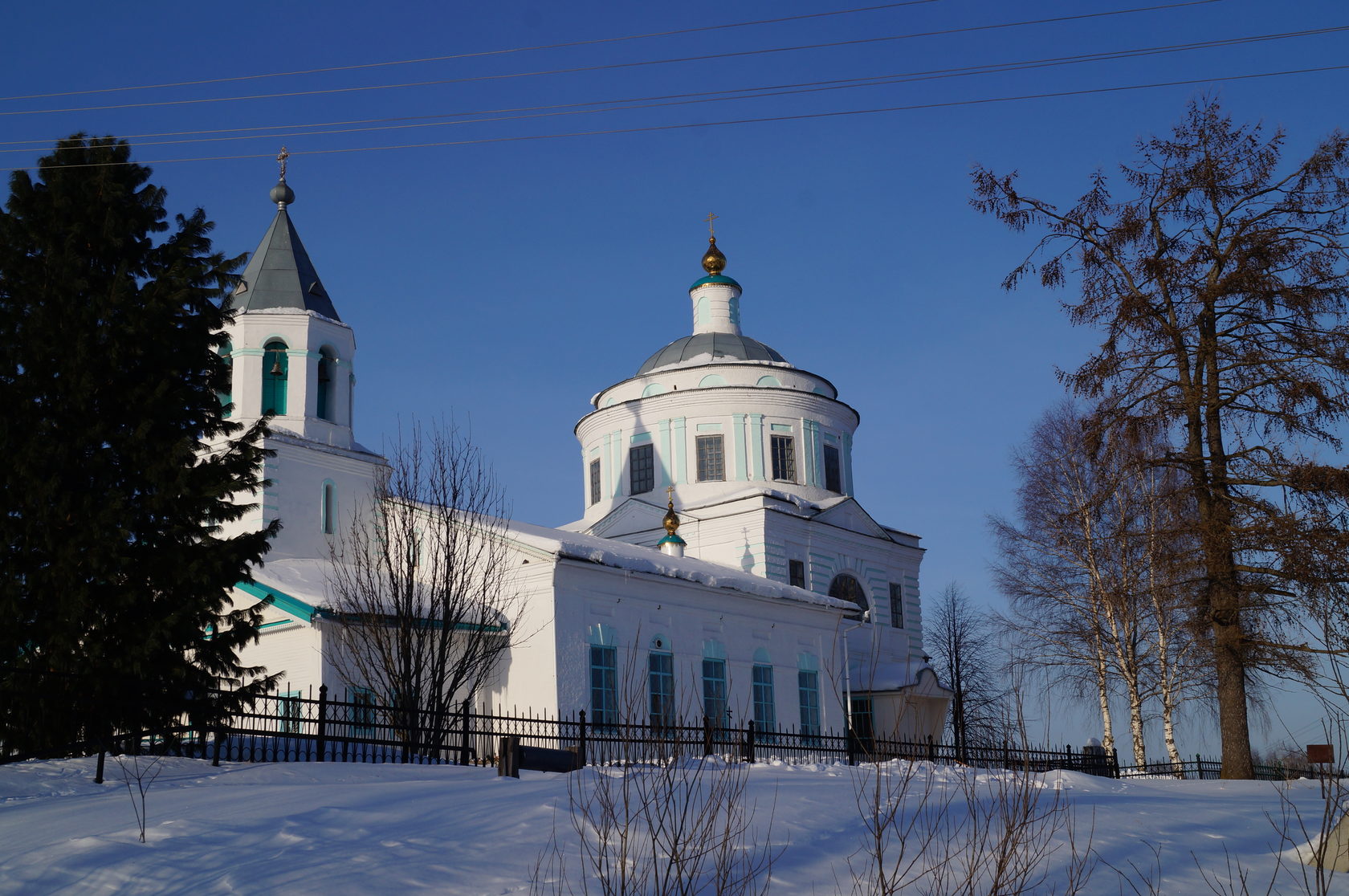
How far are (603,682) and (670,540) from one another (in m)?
7.41

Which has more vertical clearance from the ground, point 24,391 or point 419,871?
point 24,391

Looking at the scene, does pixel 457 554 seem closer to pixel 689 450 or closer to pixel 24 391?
pixel 24 391

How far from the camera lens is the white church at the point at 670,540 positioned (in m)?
22.0

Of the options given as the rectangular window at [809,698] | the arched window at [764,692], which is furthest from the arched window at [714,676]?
the rectangular window at [809,698]

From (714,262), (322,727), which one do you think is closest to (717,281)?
(714,262)

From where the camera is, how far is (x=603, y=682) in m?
22.6

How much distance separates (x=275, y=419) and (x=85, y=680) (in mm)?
12286

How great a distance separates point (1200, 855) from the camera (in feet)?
30.2

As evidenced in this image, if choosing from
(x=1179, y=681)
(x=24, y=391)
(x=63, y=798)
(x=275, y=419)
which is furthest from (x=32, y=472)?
(x=1179, y=681)

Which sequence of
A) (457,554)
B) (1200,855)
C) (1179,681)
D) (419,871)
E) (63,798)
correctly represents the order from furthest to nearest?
1. (1179,681)
2. (457,554)
3. (63,798)
4. (1200,855)
5. (419,871)

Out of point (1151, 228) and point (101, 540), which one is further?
point (1151, 228)

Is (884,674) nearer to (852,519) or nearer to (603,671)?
(852,519)

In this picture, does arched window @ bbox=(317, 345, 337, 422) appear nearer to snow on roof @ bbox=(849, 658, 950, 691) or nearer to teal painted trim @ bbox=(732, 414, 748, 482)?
teal painted trim @ bbox=(732, 414, 748, 482)

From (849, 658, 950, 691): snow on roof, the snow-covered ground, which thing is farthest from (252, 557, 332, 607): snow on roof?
(849, 658, 950, 691): snow on roof
